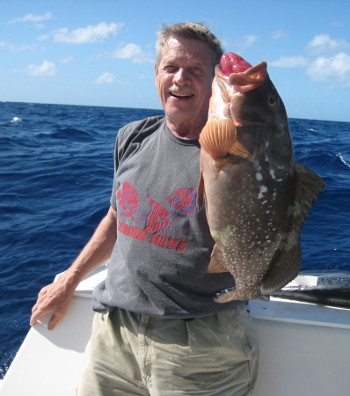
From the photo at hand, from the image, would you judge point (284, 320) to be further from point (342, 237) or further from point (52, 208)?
point (52, 208)

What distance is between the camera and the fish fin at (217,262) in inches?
77.0

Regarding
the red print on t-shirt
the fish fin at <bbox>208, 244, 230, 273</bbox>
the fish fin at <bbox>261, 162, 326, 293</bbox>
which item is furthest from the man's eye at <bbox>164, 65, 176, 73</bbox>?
the fish fin at <bbox>208, 244, 230, 273</bbox>

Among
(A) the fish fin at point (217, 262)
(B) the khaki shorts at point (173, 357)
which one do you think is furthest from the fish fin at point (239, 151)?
(B) the khaki shorts at point (173, 357)

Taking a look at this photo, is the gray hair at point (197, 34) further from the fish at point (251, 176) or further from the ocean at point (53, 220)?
the ocean at point (53, 220)

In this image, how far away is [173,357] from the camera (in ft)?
7.14

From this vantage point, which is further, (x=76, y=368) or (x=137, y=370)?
(x=76, y=368)

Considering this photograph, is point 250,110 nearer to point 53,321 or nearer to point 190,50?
point 190,50

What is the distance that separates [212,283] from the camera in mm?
2197

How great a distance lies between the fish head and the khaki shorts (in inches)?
40.4

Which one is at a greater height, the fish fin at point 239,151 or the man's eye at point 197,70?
the man's eye at point 197,70

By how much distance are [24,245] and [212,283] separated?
4.96 m

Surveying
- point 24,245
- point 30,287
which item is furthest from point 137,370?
point 24,245

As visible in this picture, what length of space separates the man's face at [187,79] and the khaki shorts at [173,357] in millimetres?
1105

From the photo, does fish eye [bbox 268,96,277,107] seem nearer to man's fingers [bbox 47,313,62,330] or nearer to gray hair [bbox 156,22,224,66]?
gray hair [bbox 156,22,224,66]
